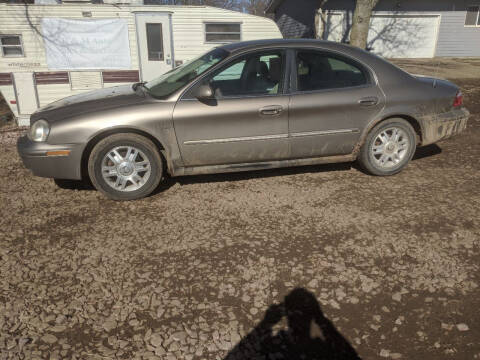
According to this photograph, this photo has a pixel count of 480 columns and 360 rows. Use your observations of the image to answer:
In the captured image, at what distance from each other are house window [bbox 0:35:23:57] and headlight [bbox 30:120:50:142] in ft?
18.0

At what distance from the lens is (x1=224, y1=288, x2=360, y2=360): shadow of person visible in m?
2.31

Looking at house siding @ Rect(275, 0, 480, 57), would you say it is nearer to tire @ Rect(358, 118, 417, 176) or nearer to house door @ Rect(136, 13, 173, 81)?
house door @ Rect(136, 13, 173, 81)

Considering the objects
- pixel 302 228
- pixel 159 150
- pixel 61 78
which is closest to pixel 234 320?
pixel 302 228

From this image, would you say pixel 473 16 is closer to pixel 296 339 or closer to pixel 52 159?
pixel 52 159

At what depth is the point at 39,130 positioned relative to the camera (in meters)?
4.26

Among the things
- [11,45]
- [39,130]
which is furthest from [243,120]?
[11,45]

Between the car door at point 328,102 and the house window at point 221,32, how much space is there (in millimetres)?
5209

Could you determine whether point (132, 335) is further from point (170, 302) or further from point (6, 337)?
point (6, 337)

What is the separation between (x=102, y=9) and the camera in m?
8.77

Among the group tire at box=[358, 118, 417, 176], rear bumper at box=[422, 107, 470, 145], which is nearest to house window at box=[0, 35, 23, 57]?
tire at box=[358, 118, 417, 176]

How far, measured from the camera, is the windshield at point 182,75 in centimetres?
447

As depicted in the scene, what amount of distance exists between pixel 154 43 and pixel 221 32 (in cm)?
162

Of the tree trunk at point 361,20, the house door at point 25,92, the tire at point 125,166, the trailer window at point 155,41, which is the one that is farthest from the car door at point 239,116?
the tree trunk at point 361,20

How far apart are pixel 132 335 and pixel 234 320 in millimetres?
660
